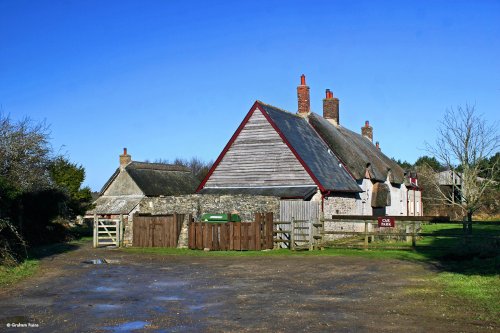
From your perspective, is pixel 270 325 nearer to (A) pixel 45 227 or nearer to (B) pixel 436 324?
(B) pixel 436 324

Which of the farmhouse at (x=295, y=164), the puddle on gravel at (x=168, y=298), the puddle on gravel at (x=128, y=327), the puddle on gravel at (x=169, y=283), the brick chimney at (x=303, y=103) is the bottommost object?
the puddle on gravel at (x=128, y=327)

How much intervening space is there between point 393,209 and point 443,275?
3000 centimetres

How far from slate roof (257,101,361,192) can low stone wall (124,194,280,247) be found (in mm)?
3719

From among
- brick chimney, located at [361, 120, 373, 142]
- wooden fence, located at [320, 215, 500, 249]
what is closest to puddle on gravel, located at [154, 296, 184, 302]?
wooden fence, located at [320, 215, 500, 249]

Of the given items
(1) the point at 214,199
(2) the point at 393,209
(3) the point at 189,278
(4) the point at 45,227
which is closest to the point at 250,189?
(1) the point at 214,199

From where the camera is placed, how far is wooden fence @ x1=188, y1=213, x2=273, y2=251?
25.8m

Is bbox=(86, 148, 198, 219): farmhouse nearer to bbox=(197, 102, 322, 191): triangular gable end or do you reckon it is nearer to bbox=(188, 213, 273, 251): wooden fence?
bbox=(197, 102, 322, 191): triangular gable end

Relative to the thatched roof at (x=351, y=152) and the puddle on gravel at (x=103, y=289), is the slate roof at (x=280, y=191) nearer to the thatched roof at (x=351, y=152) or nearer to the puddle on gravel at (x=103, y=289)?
the thatched roof at (x=351, y=152)

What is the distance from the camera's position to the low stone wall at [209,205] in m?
27.5

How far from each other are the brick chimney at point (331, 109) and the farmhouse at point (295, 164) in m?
4.39

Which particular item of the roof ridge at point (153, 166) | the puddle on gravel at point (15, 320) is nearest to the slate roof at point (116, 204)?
the roof ridge at point (153, 166)

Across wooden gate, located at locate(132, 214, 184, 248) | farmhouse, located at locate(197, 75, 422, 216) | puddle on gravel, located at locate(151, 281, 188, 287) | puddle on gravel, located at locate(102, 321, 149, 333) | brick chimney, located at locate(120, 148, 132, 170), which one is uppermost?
brick chimney, located at locate(120, 148, 132, 170)

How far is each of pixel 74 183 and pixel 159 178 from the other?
1211 cm

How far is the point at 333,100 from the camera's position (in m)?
43.2
